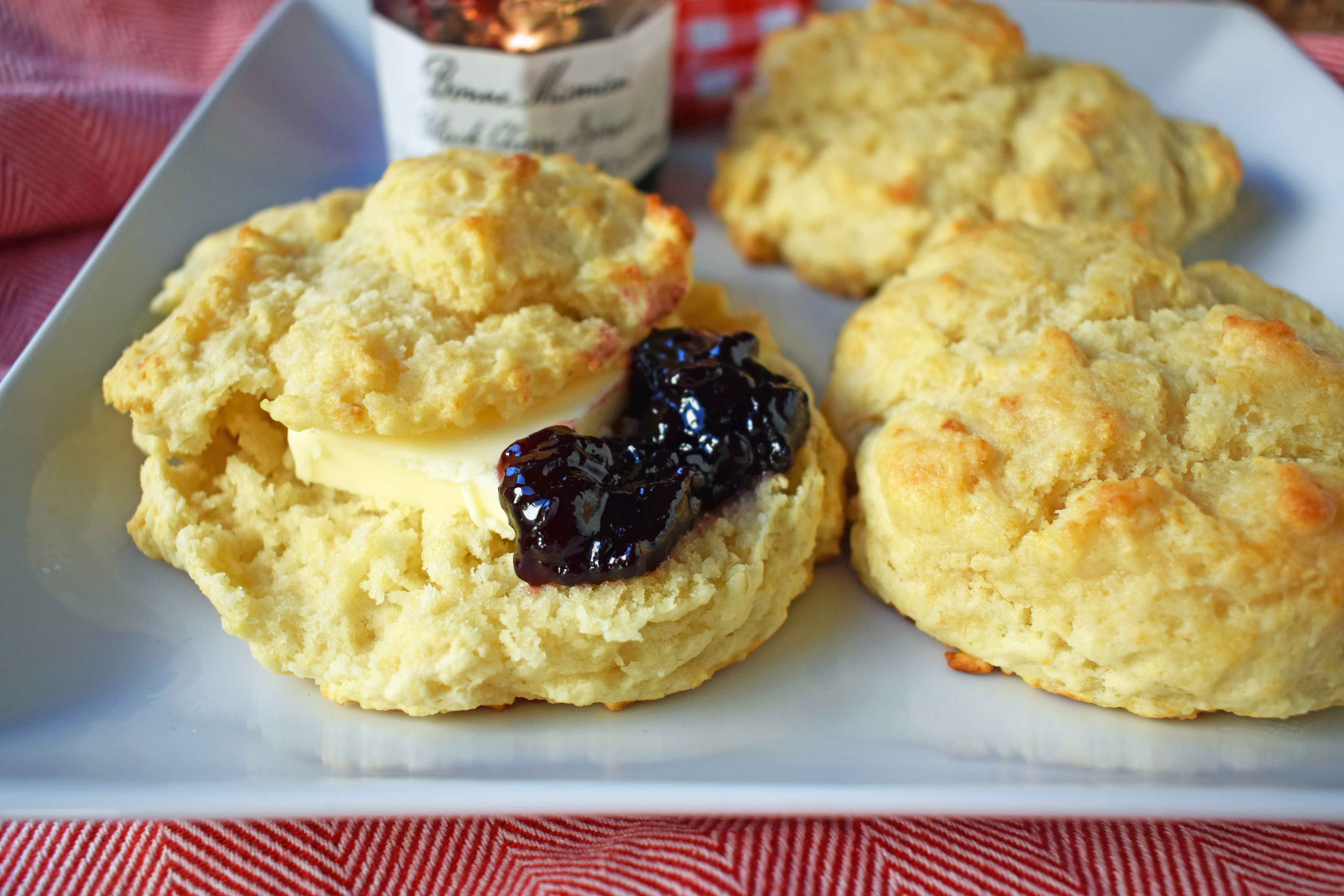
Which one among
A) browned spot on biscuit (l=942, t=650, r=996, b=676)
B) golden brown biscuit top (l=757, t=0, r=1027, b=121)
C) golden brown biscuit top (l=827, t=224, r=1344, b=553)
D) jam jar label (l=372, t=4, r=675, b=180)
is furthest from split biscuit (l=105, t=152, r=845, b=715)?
golden brown biscuit top (l=757, t=0, r=1027, b=121)

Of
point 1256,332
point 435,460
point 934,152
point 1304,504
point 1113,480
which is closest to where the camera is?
point 1304,504

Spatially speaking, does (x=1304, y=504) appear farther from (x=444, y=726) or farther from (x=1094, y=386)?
(x=444, y=726)

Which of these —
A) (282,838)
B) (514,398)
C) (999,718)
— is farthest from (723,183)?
(282,838)

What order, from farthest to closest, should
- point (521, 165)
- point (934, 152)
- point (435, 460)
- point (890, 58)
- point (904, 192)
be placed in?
1. point (890, 58)
2. point (934, 152)
3. point (904, 192)
4. point (521, 165)
5. point (435, 460)

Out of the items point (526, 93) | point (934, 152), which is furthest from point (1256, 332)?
point (526, 93)

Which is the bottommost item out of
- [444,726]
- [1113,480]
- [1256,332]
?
[444,726]

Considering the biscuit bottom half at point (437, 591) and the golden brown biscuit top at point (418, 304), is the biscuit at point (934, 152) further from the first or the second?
the biscuit bottom half at point (437, 591)

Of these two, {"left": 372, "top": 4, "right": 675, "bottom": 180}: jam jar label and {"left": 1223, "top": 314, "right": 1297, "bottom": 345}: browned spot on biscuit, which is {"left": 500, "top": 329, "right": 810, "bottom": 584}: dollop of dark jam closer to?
{"left": 1223, "top": 314, "right": 1297, "bottom": 345}: browned spot on biscuit

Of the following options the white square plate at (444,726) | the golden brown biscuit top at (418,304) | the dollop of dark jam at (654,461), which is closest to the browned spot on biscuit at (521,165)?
the golden brown biscuit top at (418,304)
